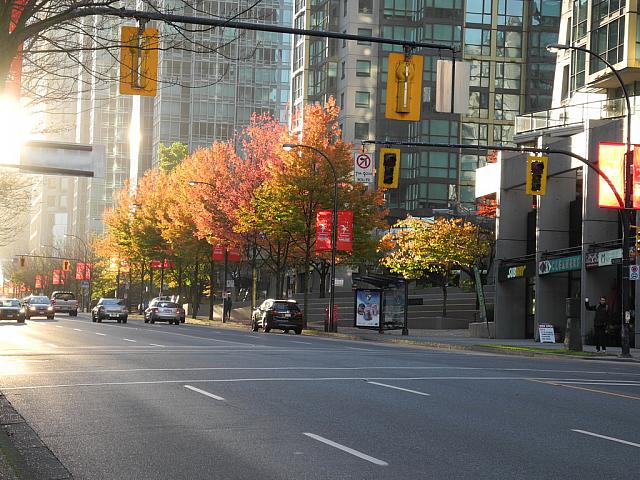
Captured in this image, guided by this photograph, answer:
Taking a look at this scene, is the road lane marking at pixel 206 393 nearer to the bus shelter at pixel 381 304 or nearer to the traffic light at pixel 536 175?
the traffic light at pixel 536 175

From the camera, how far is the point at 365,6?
98250 mm

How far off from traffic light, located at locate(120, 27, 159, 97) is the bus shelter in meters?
36.8

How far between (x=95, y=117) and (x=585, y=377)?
6842 inches

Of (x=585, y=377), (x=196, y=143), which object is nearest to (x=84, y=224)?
(x=196, y=143)

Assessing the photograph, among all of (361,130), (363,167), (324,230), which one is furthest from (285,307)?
(361,130)

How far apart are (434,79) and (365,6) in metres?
9.16

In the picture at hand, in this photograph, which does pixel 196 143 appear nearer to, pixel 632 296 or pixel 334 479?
pixel 632 296

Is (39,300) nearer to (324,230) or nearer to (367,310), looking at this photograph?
(324,230)

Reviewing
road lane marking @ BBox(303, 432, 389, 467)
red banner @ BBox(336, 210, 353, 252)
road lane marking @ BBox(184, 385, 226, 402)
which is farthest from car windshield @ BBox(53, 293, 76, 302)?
road lane marking @ BBox(303, 432, 389, 467)

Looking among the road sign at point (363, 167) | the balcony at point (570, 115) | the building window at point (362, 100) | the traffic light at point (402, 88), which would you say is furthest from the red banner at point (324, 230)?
the building window at point (362, 100)

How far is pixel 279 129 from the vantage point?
A: 2891 inches

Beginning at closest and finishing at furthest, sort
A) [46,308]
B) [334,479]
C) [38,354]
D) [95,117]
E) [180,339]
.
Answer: [334,479] < [38,354] < [180,339] < [46,308] < [95,117]

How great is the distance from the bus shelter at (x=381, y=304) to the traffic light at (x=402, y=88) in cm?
3531

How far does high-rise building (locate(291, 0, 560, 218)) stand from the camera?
318 feet
